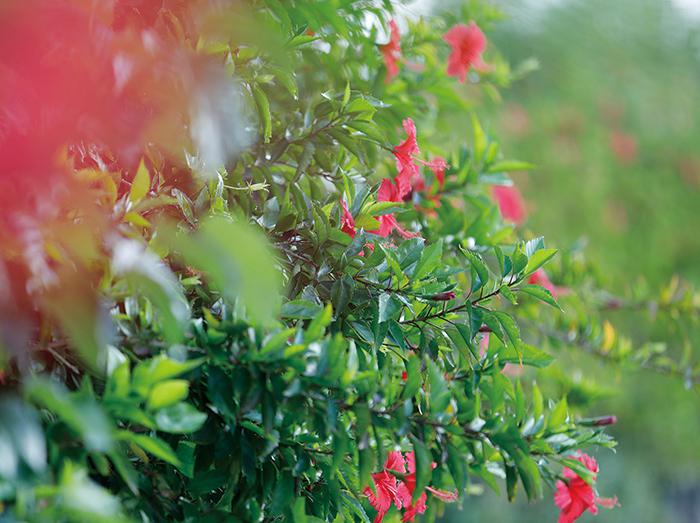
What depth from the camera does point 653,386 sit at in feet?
13.9

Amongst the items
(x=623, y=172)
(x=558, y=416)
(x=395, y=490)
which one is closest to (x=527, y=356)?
(x=558, y=416)

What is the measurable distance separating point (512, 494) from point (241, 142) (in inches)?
16.8

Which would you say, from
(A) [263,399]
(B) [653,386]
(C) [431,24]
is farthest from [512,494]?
(B) [653,386]

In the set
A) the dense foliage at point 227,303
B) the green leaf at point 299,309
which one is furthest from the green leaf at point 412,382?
the green leaf at point 299,309

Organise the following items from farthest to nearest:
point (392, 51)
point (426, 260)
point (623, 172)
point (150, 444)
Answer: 1. point (623, 172)
2. point (392, 51)
3. point (426, 260)
4. point (150, 444)

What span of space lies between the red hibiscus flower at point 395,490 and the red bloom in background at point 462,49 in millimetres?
740

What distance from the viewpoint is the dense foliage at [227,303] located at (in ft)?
1.68

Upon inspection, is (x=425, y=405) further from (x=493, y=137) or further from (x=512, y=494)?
(x=493, y=137)

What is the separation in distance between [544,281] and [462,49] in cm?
46

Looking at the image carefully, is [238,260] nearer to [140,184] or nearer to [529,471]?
[140,184]

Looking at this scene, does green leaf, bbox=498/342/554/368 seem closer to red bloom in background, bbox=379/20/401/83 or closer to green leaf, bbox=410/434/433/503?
green leaf, bbox=410/434/433/503

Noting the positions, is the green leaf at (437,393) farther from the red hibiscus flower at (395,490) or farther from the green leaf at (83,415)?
the green leaf at (83,415)

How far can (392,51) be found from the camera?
1.20 metres

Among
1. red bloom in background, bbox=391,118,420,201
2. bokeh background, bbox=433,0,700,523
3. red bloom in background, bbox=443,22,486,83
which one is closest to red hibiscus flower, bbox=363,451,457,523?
red bloom in background, bbox=391,118,420,201
